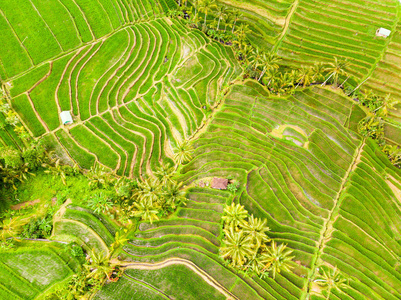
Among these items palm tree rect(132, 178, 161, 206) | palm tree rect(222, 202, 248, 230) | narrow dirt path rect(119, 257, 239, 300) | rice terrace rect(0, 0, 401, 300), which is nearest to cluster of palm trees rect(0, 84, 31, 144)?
rice terrace rect(0, 0, 401, 300)

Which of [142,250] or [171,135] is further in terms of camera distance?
[171,135]

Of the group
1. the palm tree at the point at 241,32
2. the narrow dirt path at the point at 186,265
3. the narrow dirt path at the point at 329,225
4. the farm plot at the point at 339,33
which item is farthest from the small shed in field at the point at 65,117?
the farm plot at the point at 339,33

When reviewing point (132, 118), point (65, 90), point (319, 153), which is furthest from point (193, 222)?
point (65, 90)

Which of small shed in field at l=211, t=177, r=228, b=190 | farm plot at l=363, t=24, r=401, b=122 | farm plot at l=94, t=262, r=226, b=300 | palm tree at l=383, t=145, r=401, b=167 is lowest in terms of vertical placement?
farm plot at l=94, t=262, r=226, b=300

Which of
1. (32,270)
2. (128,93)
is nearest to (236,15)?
(128,93)

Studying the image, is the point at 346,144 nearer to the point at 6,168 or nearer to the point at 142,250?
the point at 142,250

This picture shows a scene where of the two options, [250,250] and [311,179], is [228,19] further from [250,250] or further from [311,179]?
[250,250]

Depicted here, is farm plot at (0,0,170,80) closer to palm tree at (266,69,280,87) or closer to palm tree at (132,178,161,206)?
palm tree at (132,178,161,206)
